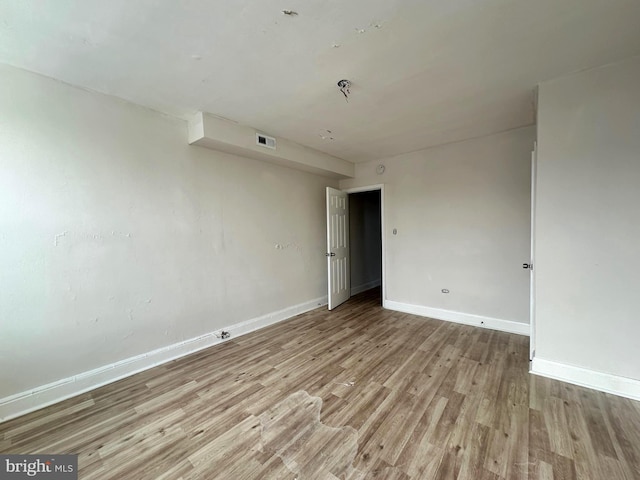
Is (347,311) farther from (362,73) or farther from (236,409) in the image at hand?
(362,73)

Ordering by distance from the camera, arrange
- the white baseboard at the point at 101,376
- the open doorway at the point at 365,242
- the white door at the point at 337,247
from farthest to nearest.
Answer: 1. the open doorway at the point at 365,242
2. the white door at the point at 337,247
3. the white baseboard at the point at 101,376

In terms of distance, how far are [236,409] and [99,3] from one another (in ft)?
8.84

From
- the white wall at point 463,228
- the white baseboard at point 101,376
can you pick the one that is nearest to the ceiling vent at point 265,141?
the white wall at point 463,228

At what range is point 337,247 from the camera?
4555 mm

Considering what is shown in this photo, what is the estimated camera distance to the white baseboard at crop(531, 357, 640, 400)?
6.48 ft

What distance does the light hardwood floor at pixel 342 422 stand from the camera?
1446 millimetres

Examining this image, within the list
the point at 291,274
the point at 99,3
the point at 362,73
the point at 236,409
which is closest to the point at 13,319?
the point at 236,409

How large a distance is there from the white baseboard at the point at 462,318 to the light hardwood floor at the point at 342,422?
53 cm

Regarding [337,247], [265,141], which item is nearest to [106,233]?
[265,141]

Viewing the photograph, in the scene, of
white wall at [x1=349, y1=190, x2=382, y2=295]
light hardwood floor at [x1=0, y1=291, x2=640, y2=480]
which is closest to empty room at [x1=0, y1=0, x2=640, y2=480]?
light hardwood floor at [x1=0, y1=291, x2=640, y2=480]

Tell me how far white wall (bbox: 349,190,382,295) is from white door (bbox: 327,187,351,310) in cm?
47

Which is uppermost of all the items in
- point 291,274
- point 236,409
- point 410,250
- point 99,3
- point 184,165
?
point 99,3

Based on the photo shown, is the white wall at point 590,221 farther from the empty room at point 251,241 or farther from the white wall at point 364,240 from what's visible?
the white wall at point 364,240

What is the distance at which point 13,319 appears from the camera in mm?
1904
